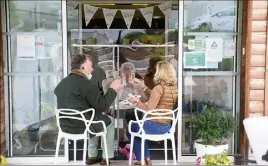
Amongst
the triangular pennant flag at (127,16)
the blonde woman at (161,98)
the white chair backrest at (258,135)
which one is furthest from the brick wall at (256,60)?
the triangular pennant flag at (127,16)

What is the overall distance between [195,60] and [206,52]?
16 centimetres

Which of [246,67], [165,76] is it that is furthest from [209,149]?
[246,67]

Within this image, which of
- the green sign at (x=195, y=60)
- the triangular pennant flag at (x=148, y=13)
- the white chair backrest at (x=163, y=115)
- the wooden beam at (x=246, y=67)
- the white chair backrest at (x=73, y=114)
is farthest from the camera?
the triangular pennant flag at (x=148, y=13)

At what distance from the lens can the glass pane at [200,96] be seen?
450cm

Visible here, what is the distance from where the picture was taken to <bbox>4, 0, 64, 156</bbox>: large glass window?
4449mm

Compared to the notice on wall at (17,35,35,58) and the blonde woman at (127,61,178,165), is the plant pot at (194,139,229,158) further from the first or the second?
the notice on wall at (17,35,35,58)

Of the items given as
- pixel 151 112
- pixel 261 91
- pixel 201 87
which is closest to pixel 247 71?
pixel 261 91

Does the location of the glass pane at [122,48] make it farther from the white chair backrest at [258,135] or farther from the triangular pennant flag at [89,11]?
the white chair backrest at [258,135]

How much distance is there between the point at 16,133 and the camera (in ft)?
15.0

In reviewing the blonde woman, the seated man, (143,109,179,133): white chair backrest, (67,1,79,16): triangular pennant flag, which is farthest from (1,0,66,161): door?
(143,109,179,133): white chair backrest

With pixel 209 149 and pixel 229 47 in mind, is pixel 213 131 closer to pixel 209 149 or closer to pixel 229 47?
pixel 209 149

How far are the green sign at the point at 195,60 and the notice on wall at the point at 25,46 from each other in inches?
72.5

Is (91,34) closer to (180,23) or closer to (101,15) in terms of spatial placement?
(101,15)

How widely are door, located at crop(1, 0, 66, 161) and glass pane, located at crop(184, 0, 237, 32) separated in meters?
1.56
